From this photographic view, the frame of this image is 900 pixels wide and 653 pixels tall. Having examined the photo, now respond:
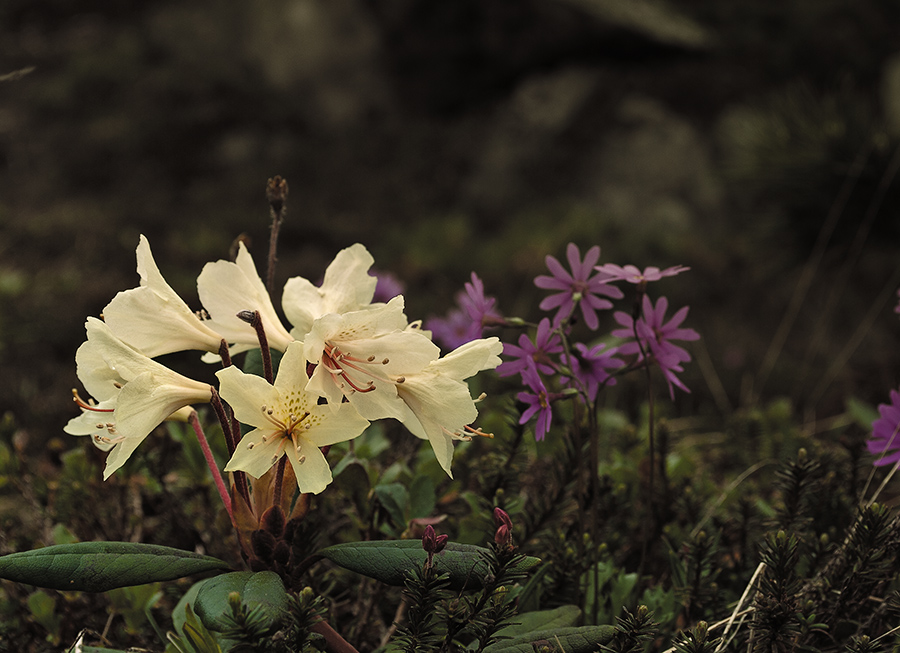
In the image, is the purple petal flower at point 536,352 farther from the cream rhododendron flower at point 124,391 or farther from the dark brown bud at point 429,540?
the cream rhododendron flower at point 124,391

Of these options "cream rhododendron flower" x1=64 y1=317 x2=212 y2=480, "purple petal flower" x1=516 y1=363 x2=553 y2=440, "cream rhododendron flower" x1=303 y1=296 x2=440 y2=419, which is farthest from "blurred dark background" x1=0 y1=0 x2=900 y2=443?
"cream rhododendron flower" x1=303 y1=296 x2=440 y2=419

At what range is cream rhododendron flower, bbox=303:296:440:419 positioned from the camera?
0.88 m

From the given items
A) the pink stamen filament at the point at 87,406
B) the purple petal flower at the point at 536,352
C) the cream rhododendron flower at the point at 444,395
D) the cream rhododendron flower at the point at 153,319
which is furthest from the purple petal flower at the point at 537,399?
the pink stamen filament at the point at 87,406

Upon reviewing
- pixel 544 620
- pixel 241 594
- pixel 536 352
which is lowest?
pixel 544 620

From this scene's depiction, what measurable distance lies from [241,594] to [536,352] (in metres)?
0.55

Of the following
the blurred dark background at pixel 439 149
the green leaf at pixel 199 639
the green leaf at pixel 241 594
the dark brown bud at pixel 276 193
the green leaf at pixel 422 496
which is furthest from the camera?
the blurred dark background at pixel 439 149

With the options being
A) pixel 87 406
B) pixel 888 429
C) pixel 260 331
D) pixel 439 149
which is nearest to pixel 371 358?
pixel 260 331

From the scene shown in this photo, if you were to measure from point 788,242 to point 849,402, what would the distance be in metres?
1.20

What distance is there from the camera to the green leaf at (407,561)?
0.87 meters

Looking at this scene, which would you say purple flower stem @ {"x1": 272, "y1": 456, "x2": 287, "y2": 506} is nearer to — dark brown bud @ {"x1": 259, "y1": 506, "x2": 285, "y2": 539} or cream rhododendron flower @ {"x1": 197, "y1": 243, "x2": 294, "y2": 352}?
dark brown bud @ {"x1": 259, "y1": 506, "x2": 285, "y2": 539}

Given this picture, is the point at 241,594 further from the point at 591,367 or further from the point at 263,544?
the point at 591,367

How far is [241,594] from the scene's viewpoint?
82cm

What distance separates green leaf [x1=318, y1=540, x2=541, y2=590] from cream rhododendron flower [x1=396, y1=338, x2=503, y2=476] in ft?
0.34

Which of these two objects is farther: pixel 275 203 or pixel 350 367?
pixel 275 203
